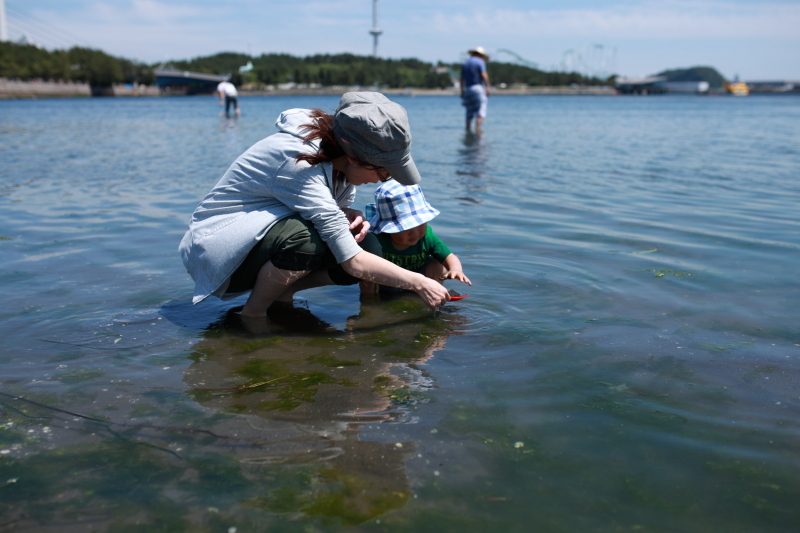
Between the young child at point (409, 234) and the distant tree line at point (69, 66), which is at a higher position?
the distant tree line at point (69, 66)

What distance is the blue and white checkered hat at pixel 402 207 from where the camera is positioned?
145 inches

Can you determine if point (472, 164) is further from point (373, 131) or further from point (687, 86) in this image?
point (687, 86)

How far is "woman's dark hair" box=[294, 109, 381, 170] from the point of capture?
9.56 ft

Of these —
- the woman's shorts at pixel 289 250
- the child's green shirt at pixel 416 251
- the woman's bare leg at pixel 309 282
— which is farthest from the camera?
the child's green shirt at pixel 416 251

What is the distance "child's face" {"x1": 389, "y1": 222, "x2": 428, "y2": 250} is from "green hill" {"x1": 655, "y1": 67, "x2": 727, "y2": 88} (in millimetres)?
171752

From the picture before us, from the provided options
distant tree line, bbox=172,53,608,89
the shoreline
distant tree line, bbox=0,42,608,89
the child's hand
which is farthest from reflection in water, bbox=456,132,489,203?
distant tree line, bbox=172,53,608,89

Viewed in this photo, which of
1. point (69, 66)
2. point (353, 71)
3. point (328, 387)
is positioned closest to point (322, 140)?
point (328, 387)

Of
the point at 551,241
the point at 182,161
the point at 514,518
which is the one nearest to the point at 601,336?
the point at 514,518

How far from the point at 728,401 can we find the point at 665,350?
539 millimetres

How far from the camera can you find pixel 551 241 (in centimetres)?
529

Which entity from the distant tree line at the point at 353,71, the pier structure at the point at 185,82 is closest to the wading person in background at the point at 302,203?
the pier structure at the point at 185,82

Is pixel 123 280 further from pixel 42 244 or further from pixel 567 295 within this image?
pixel 567 295

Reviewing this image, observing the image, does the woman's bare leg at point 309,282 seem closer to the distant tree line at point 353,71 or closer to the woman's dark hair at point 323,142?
the woman's dark hair at point 323,142

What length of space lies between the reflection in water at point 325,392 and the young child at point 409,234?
31 cm
